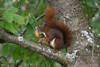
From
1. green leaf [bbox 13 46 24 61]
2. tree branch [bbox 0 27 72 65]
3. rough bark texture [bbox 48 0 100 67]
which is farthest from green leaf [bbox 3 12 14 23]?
rough bark texture [bbox 48 0 100 67]

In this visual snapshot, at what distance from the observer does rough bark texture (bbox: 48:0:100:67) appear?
1.50 meters

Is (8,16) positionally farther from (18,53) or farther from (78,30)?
(78,30)

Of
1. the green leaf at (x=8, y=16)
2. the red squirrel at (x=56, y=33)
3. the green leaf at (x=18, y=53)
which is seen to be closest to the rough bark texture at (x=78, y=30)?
the red squirrel at (x=56, y=33)

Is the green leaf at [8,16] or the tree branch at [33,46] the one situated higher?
the green leaf at [8,16]

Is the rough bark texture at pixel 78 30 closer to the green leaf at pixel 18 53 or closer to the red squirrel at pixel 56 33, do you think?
the red squirrel at pixel 56 33

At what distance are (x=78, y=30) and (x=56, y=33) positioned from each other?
19 cm

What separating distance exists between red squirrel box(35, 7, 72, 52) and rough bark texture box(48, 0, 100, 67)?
69 mm

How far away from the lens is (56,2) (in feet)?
5.55

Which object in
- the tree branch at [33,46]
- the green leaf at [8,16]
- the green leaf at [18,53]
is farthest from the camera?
the green leaf at [18,53]

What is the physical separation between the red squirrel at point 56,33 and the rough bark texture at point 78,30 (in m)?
0.07

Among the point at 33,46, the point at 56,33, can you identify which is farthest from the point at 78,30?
the point at 33,46

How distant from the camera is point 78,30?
1624mm

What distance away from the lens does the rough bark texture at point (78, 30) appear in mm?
1495

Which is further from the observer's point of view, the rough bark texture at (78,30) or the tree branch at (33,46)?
the rough bark texture at (78,30)
